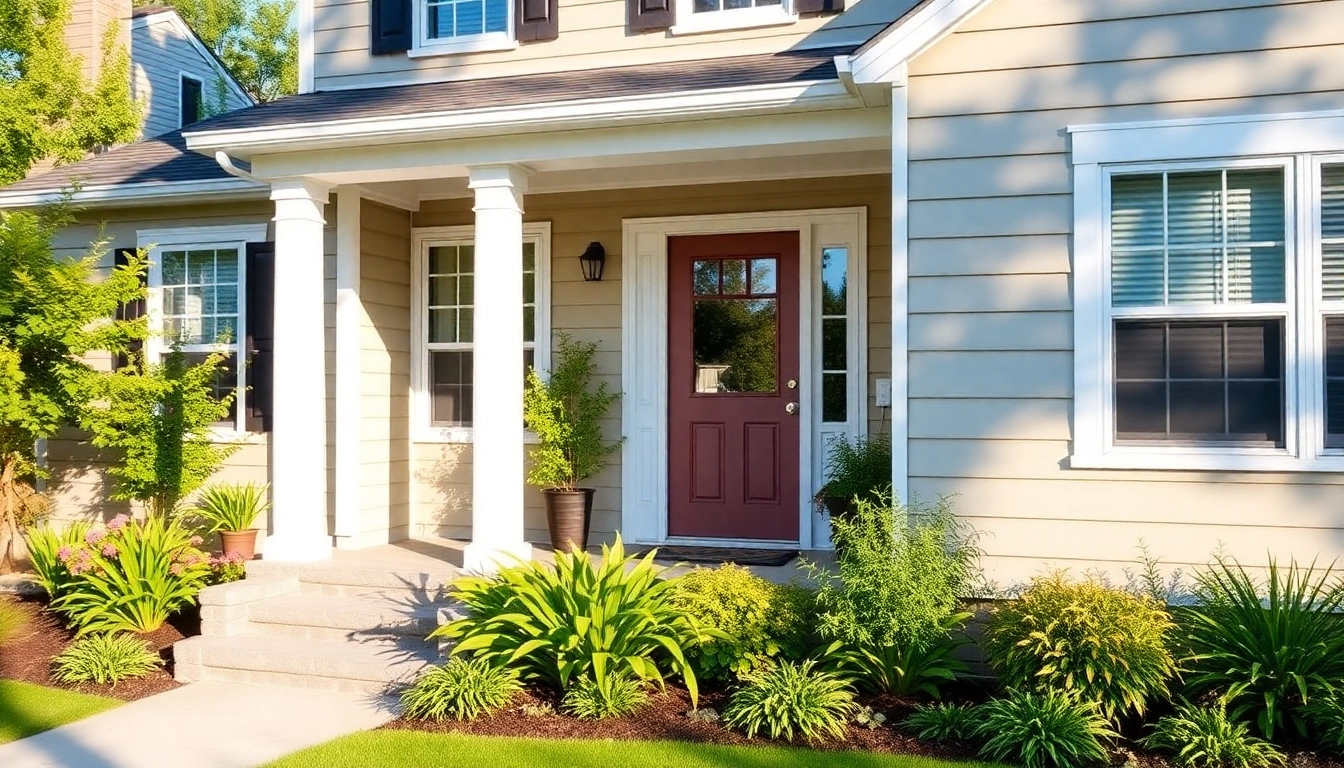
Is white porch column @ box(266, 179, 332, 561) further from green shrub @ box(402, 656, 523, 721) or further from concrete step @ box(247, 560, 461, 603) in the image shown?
green shrub @ box(402, 656, 523, 721)

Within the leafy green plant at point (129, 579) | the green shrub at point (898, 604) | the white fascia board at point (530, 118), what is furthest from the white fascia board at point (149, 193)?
the green shrub at point (898, 604)

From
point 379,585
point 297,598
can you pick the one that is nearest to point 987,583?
point 379,585

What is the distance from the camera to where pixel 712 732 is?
196 inches

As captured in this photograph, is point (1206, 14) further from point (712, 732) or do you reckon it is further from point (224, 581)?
point (224, 581)

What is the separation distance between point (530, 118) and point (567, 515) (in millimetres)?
2718

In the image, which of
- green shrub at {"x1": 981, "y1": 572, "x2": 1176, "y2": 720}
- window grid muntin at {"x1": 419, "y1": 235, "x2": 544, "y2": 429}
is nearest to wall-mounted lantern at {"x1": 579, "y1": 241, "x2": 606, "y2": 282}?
window grid muntin at {"x1": 419, "y1": 235, "x2": 544, "y2": 429}

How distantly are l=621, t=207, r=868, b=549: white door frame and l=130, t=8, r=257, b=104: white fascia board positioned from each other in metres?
13.0

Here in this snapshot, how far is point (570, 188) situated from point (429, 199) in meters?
1.26

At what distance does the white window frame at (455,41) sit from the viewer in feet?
26.8

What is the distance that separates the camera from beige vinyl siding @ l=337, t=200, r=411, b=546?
836cm

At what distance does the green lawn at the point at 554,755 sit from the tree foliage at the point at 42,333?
178 inches

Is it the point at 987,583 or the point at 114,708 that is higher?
the point at 987,583

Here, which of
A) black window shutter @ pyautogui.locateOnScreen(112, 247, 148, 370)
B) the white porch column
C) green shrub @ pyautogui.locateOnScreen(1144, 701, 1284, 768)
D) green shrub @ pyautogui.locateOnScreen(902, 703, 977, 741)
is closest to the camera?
green shrub @ pyautogui.locateOnScreen(1144, 701, 1284, 768)

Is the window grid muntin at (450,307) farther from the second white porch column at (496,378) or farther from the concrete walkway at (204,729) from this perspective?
the concrete walkway at (204,729)
